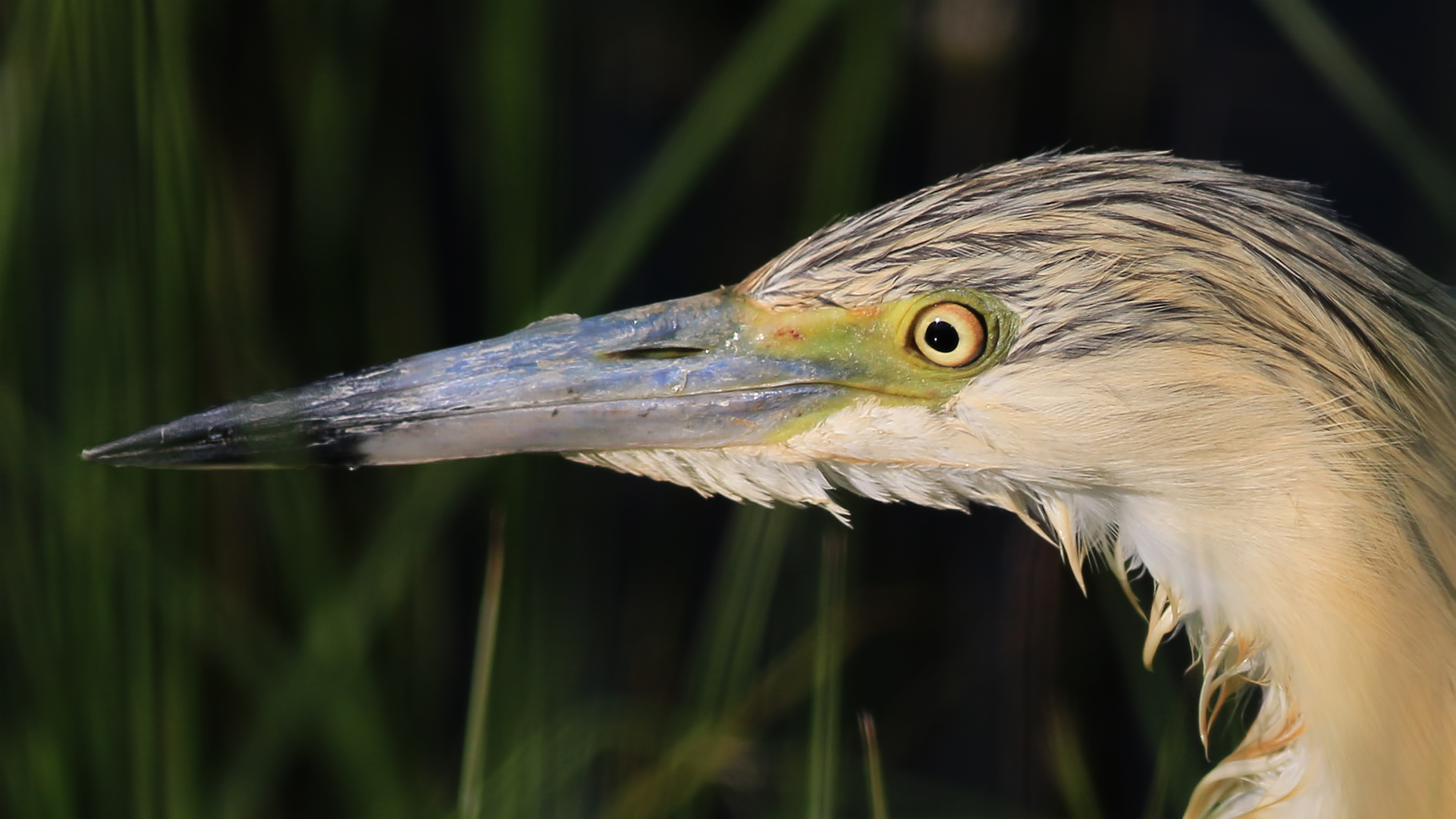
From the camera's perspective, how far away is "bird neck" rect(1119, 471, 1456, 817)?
113 centimetres

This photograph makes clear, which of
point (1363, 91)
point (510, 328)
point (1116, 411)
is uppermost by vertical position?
point (1363, 91)

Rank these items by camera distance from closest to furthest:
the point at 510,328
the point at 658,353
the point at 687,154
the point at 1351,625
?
the point at 1351,625, the point at 658,353, the point at 510,328, the point at 687,154

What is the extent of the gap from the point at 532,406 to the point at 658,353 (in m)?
0.14

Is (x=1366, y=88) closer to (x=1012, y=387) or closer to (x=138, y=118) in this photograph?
(x=1012, y=387)

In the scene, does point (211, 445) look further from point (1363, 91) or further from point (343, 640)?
point (1363, 91)

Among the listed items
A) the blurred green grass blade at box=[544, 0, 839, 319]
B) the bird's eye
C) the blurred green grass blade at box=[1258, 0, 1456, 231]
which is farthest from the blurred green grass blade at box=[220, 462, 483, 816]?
the blurred green grass blade at box=[1258, 0, 1456, 231]

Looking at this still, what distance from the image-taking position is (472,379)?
1.34 meters

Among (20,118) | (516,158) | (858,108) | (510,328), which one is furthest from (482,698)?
(858,108)

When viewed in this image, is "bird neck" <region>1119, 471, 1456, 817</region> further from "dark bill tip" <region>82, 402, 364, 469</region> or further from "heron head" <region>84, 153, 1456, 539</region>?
"dark bill tip" <region>82, 402, 364, 469</region>

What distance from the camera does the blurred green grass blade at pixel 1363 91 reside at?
1602 millimetres

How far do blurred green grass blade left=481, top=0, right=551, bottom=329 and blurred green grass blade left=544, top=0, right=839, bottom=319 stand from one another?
29 centimetres

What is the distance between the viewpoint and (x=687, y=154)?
1.85 m

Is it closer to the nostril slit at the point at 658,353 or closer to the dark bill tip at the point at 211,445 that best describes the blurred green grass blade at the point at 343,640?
the dark bill tip at the point at 211,445

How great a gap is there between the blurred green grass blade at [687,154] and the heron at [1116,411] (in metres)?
0.45
